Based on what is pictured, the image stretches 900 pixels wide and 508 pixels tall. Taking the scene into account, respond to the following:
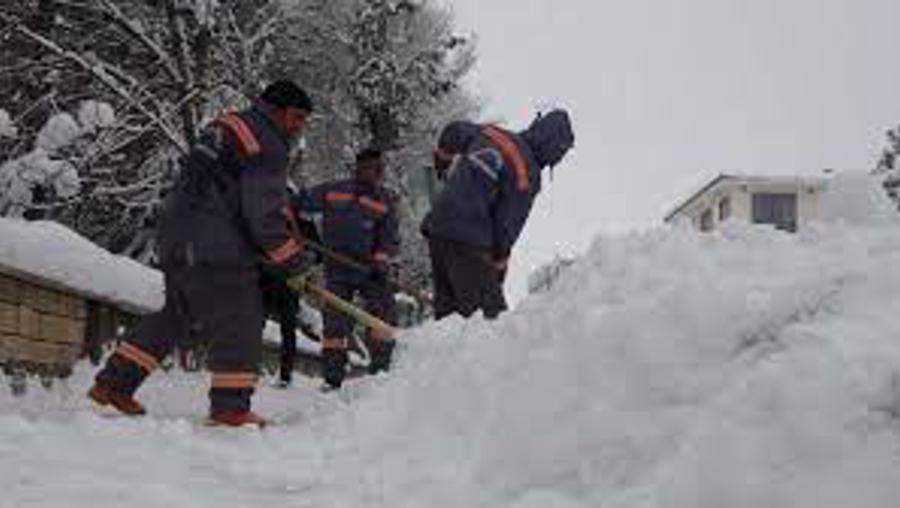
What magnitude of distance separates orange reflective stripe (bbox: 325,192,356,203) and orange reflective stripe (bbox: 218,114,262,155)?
3656 mm

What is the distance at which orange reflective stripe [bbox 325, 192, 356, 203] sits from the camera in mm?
9781

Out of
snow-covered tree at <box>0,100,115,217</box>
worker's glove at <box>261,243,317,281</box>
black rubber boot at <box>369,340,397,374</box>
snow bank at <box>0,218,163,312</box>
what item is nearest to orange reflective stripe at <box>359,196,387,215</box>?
black rubber boot at <box>369,340,397,374</box>

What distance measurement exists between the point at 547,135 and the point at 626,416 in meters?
4.83

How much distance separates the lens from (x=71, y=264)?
8.20 m

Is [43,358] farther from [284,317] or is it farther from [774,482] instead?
[774,482]

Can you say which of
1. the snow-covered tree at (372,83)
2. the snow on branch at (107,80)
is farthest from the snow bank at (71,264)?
the snow-covered tree at (372,83)

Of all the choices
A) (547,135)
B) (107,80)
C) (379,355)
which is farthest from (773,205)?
(547,135)

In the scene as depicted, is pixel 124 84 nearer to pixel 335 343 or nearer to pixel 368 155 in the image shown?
pixel 368 155

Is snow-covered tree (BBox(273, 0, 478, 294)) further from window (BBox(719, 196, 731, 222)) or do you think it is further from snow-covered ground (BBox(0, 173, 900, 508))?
window (BBox(719, 196, 731, 222))

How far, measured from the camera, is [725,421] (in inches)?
114

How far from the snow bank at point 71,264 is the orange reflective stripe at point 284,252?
179cm

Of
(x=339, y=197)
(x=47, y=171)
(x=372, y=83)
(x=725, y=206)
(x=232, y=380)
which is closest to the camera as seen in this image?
(x=232, y=380)

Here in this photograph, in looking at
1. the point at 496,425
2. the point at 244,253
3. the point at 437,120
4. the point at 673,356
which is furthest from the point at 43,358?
the point at 437,120

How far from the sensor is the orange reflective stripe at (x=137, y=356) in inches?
243
